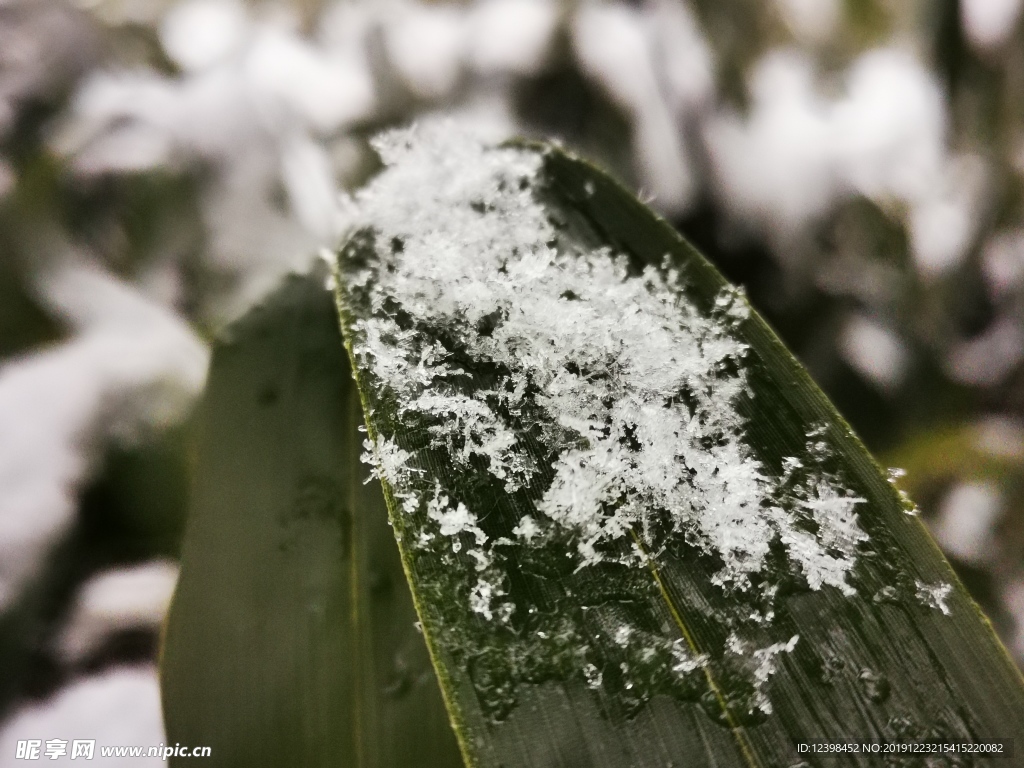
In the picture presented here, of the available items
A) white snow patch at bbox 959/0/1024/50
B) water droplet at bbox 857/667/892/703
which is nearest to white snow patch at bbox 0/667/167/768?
water droplet at bbox 857/667/892/703

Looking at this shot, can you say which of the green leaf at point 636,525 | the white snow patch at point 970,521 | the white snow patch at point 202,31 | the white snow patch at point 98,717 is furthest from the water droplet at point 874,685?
the white snow patch at point 202,31

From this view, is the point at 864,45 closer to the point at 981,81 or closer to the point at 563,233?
the point at 981,81

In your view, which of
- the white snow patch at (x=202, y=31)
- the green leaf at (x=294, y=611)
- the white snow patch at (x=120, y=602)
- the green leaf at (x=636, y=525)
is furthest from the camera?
the white snow patch at (x=202, y=31)

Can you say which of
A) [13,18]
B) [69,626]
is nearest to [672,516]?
[69,626]

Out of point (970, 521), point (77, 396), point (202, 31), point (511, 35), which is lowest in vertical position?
point (970, 521)

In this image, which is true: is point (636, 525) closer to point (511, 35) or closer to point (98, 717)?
point (98, 717)

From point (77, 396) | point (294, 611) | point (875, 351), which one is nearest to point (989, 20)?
point (875, 351)

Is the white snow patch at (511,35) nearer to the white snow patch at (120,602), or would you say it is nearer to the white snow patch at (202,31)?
the white snow patch at (202,31)
